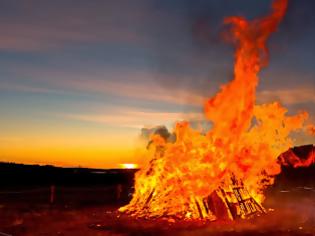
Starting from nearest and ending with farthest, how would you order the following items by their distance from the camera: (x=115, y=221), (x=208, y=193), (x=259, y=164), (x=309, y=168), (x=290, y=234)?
(x=290, y=234) < (x=115, y=221) < (x=208, y=193) < (x=259, y=164) < (x=309, y=168)

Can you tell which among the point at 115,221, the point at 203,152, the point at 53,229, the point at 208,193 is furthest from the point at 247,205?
the point at 53,229

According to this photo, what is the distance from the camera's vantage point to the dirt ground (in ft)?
44.9

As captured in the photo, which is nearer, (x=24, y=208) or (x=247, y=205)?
(x=247, y=205)

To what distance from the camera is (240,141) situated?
18.3 meters

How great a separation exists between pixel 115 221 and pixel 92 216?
182 cm

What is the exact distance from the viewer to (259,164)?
61.9 feet

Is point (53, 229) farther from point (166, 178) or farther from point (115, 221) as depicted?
point (166, 178)

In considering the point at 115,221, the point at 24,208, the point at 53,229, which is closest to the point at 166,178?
the point at 115,221

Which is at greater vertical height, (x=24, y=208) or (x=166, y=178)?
(x=166, y=178)

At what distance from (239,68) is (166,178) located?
6388 millimetres

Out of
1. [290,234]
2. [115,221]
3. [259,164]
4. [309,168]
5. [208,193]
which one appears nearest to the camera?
[290,234]

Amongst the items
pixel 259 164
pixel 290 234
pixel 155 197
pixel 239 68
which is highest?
pixel 239 68

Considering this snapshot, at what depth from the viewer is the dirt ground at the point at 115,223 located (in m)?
13.7

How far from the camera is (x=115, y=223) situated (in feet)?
51.0
